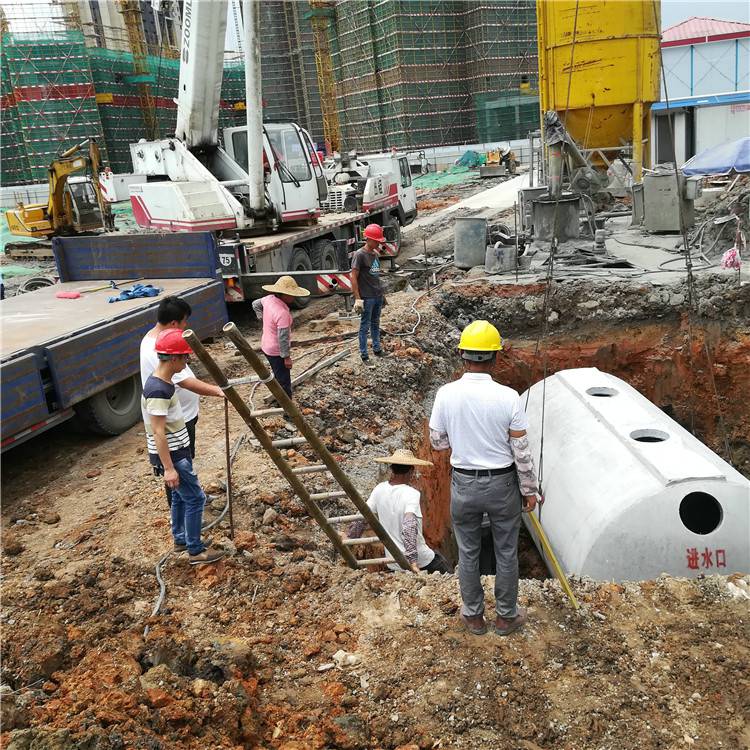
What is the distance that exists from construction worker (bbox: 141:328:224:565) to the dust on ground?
0.20 m

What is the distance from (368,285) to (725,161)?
10691 mm

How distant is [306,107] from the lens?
155 feet

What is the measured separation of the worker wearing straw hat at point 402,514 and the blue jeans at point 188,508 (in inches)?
48.1

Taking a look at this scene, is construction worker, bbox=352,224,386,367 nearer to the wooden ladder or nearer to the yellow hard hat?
the wooden ladder

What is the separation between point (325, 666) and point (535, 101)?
138ft

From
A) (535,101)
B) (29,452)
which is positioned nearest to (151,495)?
(29,452)

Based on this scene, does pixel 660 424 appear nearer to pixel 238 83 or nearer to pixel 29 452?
pixel 29 452

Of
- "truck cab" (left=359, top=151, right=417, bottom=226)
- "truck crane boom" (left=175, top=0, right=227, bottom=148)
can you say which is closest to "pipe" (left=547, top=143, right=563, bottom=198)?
"truck crane boom" (left=175, top=0, right=227, bottom=148)

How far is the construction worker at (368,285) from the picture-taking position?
28.0 ft

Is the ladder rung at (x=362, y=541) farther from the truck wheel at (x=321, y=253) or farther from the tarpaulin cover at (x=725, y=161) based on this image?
the tarpaulin cover at (x=725, y=161)

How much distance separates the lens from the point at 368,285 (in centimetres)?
873

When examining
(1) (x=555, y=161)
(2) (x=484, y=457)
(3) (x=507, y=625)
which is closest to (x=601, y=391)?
Answer: (3) (x=507, y=625)

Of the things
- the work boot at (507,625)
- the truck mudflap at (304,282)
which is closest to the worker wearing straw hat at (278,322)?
the truck mudflap at (304,282)

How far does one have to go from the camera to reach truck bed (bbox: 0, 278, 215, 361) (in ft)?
22.3
